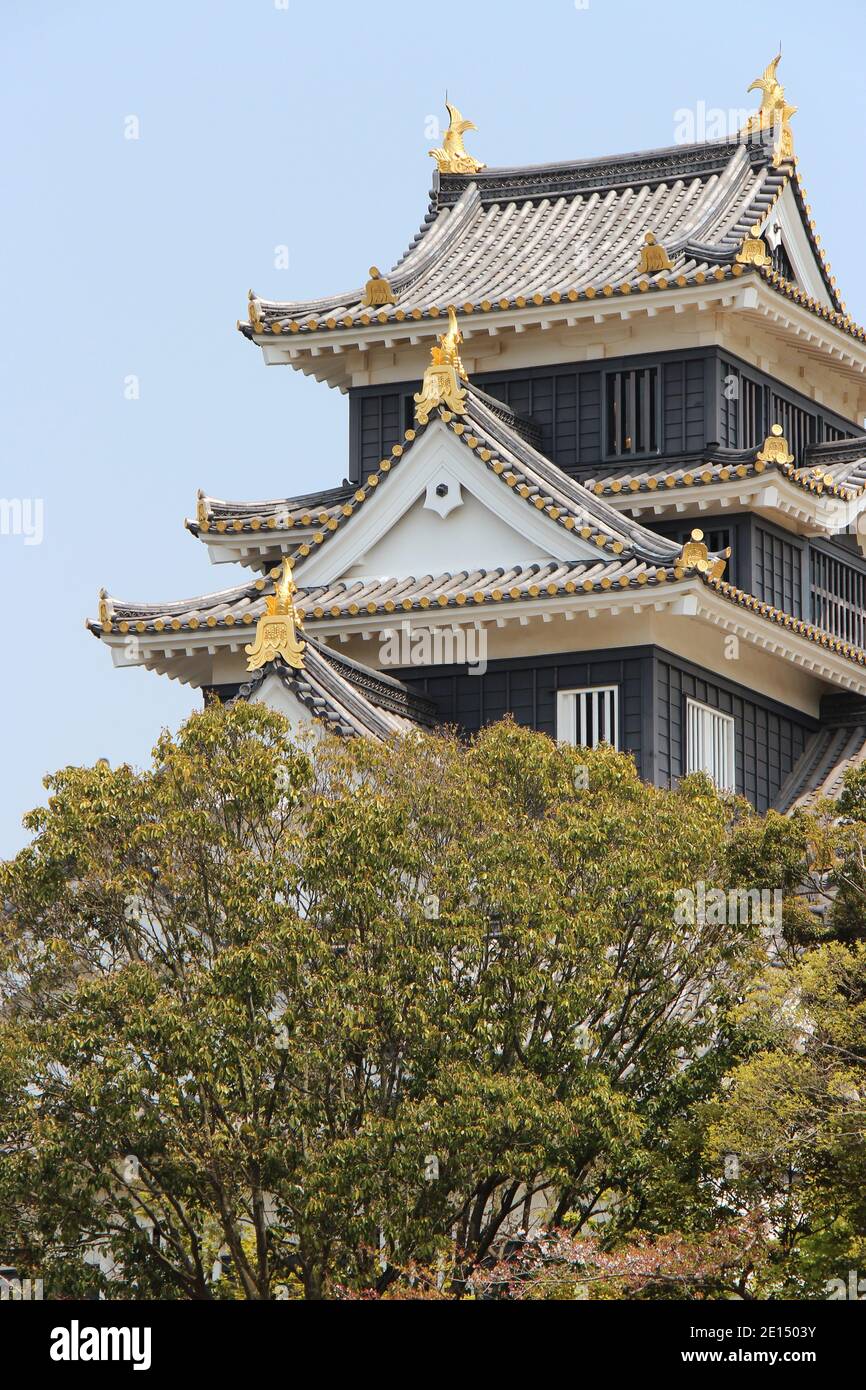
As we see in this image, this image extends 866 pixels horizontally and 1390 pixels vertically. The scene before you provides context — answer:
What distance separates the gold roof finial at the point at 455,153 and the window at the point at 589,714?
41.8ft

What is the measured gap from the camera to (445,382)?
36.6 meters

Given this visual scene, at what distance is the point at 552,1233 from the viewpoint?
2508 centimetres

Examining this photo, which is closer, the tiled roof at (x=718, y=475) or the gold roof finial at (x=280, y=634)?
the gold roof finial at (x=280, y=634)

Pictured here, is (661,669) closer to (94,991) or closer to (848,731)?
(848,731)

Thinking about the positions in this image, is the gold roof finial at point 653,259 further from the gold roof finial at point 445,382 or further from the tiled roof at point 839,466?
the tiled roof at point 839,466

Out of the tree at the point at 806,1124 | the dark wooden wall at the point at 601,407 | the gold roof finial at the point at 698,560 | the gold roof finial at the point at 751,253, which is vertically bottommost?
the tree at the point at 806,1124

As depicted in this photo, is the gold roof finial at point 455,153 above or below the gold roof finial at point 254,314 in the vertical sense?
above

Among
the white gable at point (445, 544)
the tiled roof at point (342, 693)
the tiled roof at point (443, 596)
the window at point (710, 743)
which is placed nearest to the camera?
the tiled roof at point (342, 693)

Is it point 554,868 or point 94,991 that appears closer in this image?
point 94,991

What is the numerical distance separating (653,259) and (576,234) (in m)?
3.97

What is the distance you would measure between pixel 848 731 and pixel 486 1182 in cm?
1463

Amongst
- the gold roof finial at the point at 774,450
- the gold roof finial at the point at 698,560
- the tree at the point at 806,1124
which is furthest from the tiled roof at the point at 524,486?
the tree at the point at 806,1124

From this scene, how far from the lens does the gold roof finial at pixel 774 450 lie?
36344mm
